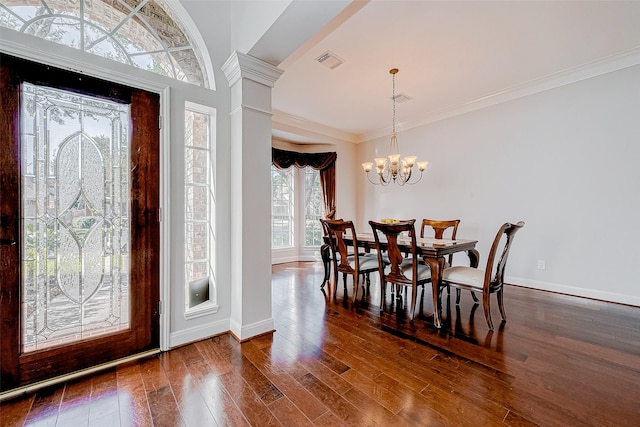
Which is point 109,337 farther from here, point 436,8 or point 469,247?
point 436,8

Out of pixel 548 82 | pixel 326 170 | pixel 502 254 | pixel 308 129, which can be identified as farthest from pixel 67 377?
pixel 548 82

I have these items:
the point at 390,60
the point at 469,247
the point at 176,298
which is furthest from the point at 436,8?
the point at 176,298

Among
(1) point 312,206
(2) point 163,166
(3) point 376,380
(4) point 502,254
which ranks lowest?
(3) point 376,380

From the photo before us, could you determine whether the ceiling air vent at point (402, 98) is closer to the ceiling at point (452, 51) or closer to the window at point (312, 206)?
the ceiling at point (452, 51)

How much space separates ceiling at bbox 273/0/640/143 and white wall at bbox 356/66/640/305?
0.34 meters

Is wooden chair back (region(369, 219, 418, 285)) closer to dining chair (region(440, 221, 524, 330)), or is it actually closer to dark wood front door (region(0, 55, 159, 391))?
dining chair (region(440, 221, 524, 330))

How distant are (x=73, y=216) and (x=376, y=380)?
228 cm

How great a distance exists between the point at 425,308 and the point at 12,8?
410cm

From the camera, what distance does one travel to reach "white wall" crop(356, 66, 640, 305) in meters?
3.12

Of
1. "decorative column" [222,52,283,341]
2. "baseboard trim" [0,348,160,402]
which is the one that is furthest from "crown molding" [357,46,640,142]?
"baseboard trim" [0,348,160,402]

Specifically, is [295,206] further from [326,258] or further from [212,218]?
[212,218]

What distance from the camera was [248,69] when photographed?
2236 millimetres

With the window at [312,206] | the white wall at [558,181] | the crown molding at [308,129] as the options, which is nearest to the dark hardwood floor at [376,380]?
the white wall at [558,181]

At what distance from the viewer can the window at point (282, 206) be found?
18.9 feet
